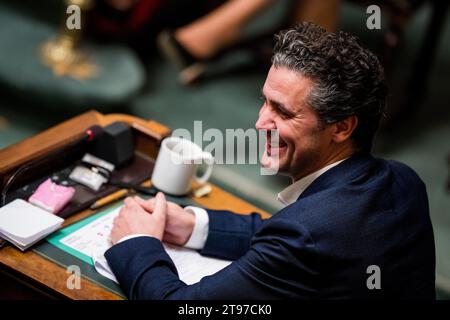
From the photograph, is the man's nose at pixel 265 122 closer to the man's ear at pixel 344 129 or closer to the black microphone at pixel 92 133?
the man's ear at pixel 344 129

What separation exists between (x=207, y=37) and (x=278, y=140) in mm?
2110

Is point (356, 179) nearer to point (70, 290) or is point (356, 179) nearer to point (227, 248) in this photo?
point (227, 248)

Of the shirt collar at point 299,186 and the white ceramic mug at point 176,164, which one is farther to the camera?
the white ceramic mug at point 176,164

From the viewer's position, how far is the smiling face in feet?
4.61

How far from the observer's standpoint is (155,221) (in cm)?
153

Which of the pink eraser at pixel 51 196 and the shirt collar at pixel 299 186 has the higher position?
the shirt collar at pixel 299 186

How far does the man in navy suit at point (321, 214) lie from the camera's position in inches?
→ 51.4

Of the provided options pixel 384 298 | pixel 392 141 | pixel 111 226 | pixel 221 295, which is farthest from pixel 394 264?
pixel 392 141

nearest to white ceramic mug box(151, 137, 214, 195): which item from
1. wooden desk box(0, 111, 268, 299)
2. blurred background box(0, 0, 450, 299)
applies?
wooden desk box(0, 111, 268, 299)

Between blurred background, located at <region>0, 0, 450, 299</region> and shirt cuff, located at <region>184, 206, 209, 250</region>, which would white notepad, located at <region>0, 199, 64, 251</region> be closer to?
shirt cuff, located at <region>184, 206, 209, 250</region>

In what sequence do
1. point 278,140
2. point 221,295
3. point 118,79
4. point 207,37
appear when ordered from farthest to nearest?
1. point 207,37
2. point 118,79
3. point 278,140
4. point 221,295

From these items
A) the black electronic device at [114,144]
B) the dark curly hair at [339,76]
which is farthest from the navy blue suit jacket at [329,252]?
the black electronic device at [114,144]

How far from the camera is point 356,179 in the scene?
138 centimetres

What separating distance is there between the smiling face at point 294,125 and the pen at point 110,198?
44cm
